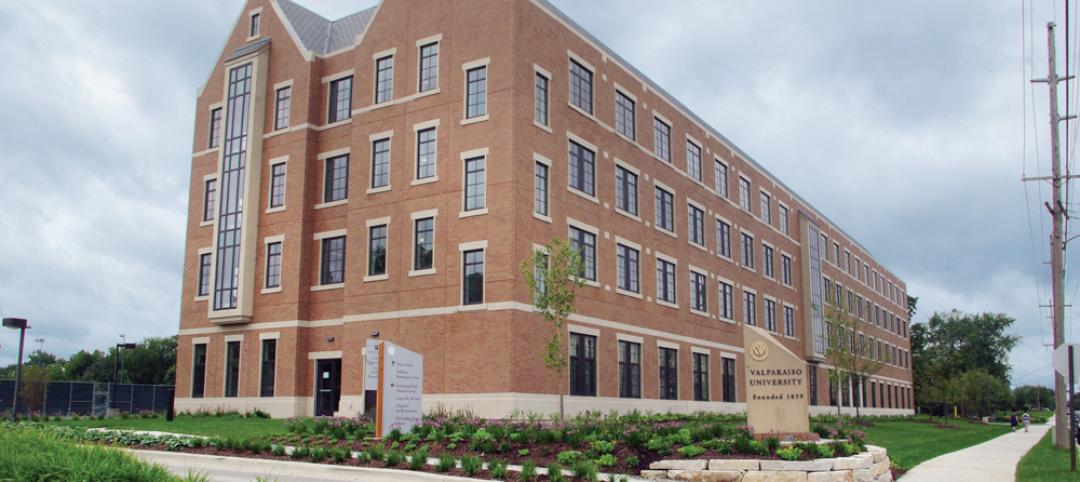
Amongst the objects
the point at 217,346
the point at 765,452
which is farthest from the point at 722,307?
the point at 765,452

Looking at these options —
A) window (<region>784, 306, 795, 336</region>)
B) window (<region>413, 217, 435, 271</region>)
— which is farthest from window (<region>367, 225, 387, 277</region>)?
window (<region>784, 306, 795, 336</region>)

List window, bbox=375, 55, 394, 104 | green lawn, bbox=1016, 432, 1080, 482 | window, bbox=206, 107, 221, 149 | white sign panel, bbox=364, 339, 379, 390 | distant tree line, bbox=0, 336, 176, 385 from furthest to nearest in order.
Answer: distant tree line, bbox=0, 336, 176, 385, window, bbox=206, 107, 221, 149, window, bbox=375, 55, 394, 104, white sign panel, bbox=364, 339, 379, 390, green lawn, bbox=1016, 432, 1080, 482

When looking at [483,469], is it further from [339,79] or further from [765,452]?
[339,79]

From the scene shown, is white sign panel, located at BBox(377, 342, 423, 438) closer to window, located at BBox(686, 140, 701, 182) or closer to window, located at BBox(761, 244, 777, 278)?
window, located at BBox(686, 140, 701, 182)

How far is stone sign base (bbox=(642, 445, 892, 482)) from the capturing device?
50.9ft

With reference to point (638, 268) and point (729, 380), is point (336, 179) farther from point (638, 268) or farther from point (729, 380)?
point (729, 380)

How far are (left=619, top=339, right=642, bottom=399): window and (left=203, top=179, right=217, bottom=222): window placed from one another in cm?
1853

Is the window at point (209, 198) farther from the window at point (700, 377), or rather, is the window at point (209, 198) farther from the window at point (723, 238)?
the window at point (723, 238)

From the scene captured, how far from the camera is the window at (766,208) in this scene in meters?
55.8

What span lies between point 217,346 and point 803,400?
2722 cm

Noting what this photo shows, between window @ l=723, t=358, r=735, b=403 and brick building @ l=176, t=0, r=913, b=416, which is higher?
brick building @ l=176, t=0, r=913, b=416

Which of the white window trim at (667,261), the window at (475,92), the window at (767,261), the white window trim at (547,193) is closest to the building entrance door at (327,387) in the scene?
the white window trim at (547,193)

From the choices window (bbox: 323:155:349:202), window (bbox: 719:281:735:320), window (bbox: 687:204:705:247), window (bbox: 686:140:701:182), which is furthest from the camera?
A: window (bbox: 719:281:735:320)

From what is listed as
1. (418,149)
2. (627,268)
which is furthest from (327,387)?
(627,268)
